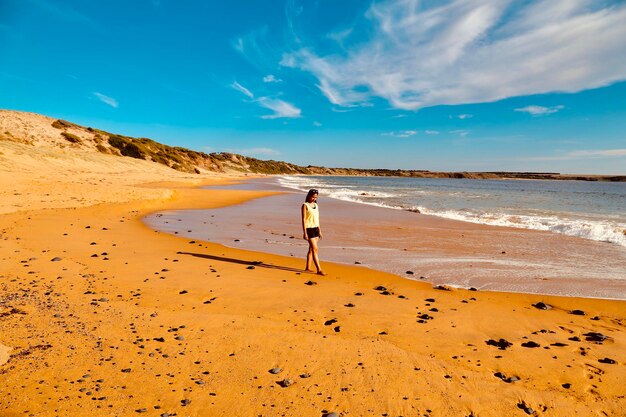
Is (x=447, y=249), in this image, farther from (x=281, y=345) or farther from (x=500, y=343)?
(x=281, y=345)

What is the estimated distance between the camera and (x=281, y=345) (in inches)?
189

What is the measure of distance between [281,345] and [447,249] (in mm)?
8566

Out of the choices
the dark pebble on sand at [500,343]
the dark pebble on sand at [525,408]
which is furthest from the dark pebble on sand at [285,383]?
the dark pebble on sand at [500,343]

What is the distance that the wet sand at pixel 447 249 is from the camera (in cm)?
850

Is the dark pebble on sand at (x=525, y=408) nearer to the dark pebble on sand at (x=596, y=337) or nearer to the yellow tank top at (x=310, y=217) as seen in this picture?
the dark pebble on sand at (x=596, y=337)

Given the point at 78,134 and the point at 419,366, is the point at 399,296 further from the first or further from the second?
the point at 78,134

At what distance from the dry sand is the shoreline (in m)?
0.02

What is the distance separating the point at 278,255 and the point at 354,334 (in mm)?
5616

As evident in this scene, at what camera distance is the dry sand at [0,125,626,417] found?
365 centimetres

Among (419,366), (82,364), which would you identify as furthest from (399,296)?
(82,364)

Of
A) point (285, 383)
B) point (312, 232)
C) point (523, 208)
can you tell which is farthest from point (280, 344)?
point (523, 208)

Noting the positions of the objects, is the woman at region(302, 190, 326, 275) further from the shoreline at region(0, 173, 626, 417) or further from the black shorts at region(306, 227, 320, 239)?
the shoreline at region(0, 173, 626, 417)

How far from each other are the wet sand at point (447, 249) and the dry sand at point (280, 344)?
1.12 metres

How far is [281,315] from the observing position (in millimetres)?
5859
